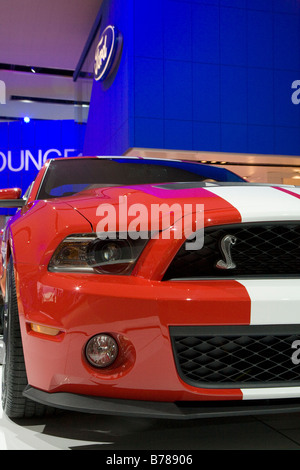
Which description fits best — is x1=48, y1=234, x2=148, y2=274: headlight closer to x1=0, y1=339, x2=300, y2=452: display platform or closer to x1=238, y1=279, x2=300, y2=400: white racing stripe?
x1=238, y1=279, x2=300, y2=400: white racing stripe

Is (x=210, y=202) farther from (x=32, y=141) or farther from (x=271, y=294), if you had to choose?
(x=32, y=141)

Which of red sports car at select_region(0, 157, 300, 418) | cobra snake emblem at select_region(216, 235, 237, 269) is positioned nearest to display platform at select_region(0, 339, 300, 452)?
red sports car at select_region(0, 157, 300, 418)

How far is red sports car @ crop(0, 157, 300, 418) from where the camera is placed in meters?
1.33

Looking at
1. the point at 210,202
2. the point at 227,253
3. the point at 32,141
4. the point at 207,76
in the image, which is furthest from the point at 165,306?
the point at 32,141

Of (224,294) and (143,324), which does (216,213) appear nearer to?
(224,294)

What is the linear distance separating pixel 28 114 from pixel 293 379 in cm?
2277

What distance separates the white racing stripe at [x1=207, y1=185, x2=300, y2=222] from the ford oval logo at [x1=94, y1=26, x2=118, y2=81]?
10.0 m

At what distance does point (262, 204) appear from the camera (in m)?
1.49

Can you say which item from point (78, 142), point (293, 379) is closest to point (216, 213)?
point (293, 379)

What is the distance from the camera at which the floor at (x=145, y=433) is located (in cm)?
156

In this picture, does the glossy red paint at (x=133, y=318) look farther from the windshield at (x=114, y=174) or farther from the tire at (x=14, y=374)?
the windshield at (x=114, y=174)

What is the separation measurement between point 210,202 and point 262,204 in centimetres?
16

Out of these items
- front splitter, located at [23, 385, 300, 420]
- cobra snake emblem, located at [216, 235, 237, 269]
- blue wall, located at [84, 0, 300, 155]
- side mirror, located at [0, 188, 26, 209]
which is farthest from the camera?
blue wall, located at [84, 0, 300, 155]

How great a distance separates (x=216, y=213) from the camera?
56.6 inches
